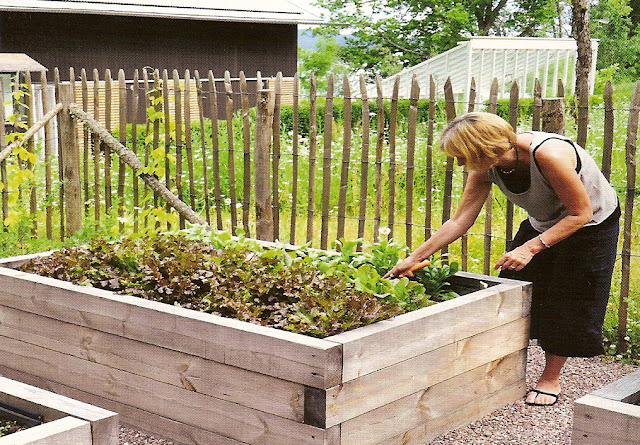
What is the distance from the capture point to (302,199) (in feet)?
27.7

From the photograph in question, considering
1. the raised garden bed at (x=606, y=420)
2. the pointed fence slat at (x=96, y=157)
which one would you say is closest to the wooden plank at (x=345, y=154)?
the pointed fence slat at (x=96, y=157)

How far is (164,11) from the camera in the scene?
15492mm

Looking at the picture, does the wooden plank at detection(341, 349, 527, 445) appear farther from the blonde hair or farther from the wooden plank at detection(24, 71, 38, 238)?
the wooden plank at detection(24, 71, 38, 238)

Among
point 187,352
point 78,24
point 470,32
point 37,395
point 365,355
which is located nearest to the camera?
point 37,395

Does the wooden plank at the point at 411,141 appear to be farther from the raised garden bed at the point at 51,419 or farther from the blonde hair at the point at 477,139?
the raised garden bed at the point at 51,419

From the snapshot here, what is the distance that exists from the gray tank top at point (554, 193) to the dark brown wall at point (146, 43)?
12171 mm

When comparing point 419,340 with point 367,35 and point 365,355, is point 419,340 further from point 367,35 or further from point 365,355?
point 367,35

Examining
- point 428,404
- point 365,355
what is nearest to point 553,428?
point 428,404

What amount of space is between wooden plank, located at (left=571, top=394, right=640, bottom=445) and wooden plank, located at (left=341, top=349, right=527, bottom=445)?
3.19 feet

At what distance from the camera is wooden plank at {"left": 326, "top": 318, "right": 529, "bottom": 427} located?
309 cm

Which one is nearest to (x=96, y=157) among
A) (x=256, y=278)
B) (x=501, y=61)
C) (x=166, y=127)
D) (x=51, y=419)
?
(x=166, y=127)

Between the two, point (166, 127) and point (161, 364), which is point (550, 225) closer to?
point (161, 364)

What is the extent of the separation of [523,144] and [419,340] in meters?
1.01

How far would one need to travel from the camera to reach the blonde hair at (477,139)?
3580mm
